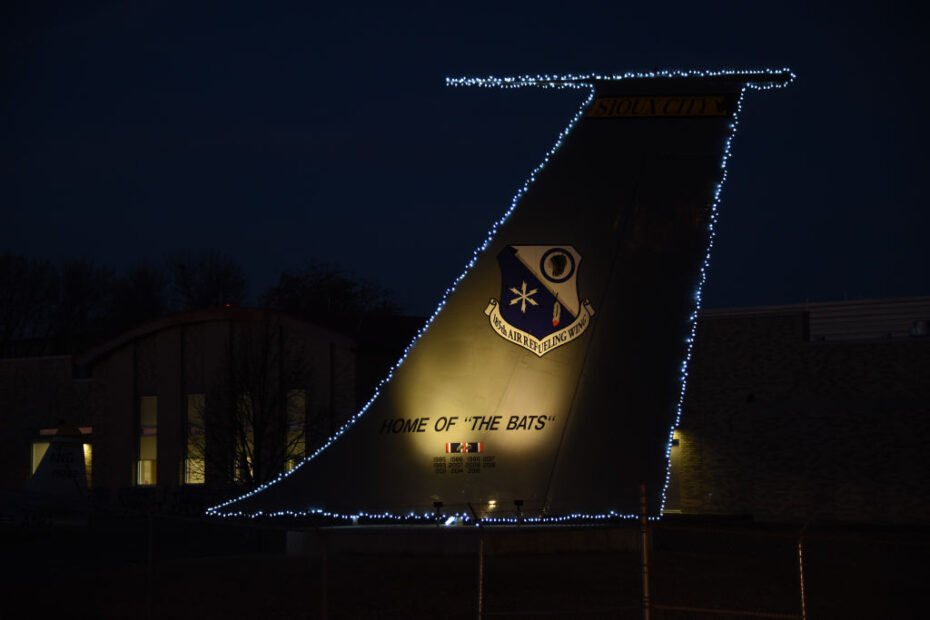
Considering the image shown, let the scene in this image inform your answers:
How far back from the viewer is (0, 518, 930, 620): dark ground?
1205 cm

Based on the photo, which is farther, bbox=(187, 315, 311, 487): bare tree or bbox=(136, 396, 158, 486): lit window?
bbox=(136, 396, 158, 486): lit window

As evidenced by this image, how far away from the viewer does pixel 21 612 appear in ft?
40.6

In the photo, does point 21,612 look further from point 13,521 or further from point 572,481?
point 13,521

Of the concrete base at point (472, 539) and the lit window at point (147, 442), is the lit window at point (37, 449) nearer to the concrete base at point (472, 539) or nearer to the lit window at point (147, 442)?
the lit window at point (147, 442)

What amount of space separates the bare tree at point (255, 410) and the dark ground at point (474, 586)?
16.4 metres

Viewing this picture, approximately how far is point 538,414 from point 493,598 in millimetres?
1940

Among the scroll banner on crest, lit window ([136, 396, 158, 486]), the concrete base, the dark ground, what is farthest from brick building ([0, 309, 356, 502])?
the scroll banner on crest

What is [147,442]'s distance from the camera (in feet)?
143

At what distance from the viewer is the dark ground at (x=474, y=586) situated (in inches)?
475

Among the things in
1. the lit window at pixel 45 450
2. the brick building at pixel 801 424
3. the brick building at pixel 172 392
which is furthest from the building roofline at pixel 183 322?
the brick building at pixel 801 424

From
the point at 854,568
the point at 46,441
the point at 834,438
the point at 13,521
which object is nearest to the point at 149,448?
the point at 46,441

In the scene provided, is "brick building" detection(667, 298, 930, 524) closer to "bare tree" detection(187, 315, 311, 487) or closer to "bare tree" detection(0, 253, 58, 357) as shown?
"bare tree" detection(187, 315, 311, 487)

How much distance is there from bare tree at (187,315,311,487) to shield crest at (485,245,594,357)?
19588 millimetres

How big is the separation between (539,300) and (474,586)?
3.13 metres
